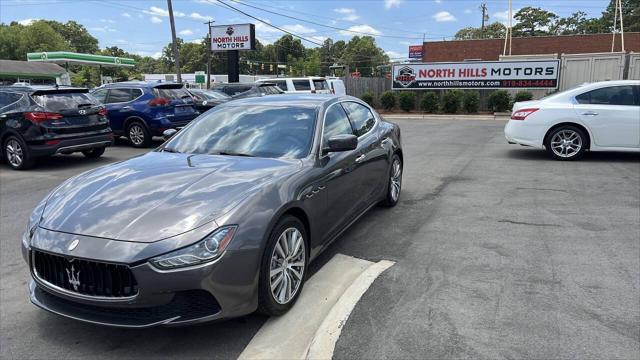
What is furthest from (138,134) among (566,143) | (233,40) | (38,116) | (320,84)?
(233,40)

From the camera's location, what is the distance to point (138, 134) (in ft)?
41.8

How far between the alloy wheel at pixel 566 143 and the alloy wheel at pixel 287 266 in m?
7.69

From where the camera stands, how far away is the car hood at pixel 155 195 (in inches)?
118

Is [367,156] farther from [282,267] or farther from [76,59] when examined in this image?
[76,59]

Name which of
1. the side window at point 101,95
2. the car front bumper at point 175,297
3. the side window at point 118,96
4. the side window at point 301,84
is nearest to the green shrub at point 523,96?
the side window at point 301,84

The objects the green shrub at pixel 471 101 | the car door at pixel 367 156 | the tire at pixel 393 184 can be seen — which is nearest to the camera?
the car door at pixel 367 156

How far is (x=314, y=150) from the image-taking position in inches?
166

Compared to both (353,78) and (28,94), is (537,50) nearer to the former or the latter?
(353,78)

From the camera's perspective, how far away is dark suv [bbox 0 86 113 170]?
9.26 meters

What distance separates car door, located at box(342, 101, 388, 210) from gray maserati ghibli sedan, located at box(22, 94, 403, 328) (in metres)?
0.50

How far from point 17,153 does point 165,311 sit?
27.4 ft

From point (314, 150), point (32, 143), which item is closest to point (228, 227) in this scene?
point (314, 150)

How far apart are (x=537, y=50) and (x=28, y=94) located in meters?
40.9

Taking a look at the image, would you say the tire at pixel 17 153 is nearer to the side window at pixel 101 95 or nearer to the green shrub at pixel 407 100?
the side window at pixel 101 95
